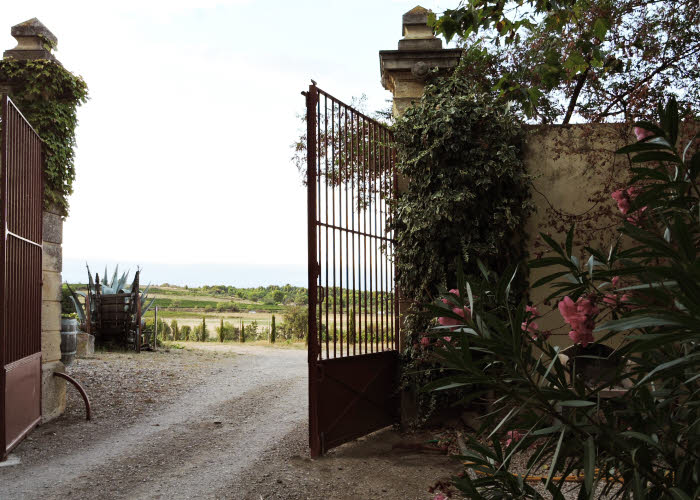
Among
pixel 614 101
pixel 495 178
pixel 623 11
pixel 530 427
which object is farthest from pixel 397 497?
pixel 623 11

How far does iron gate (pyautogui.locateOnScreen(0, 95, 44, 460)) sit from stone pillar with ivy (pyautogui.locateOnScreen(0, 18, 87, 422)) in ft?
0.79

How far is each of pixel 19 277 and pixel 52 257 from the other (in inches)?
40.7

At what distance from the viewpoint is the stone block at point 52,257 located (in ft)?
18.9

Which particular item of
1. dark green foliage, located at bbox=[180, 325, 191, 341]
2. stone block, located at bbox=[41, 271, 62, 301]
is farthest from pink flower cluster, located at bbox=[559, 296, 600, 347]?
dark green foliage, located at bbox=[180, 325, 191, 341]

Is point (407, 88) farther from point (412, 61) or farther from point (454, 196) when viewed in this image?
point (454, 196)

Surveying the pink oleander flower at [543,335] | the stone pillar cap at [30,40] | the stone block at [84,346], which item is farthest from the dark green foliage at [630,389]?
the stone block at [84,346]

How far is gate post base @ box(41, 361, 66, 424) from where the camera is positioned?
221 inches

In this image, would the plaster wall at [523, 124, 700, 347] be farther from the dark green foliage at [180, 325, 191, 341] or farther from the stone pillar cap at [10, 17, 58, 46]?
the dark green foliage at [180, 325, 191, 341]

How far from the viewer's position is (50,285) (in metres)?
5.83

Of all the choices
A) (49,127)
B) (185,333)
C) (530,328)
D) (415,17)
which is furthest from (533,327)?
(185,333)

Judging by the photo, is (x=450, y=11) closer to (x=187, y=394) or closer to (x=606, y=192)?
(x=606, y=192)

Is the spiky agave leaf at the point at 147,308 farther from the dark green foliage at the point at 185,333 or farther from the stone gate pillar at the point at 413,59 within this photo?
the stone gate pillar at the point at 413,59

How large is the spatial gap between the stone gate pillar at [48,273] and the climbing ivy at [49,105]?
4.4 inches

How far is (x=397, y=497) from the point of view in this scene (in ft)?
11.6
